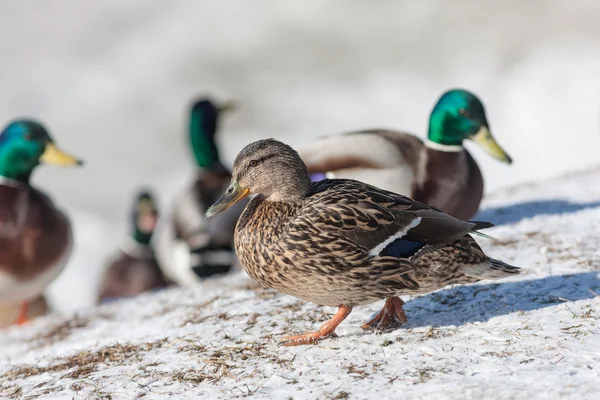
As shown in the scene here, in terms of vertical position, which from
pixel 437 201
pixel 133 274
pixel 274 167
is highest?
pixel 274 167

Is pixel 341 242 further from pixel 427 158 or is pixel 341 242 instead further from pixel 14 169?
pixel 14 169

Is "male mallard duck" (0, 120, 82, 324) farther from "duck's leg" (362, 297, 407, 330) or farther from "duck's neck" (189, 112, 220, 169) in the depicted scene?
"duck's leg" (362, 297, 407, 330)

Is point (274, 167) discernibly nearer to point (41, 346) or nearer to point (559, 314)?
point (559, 314)

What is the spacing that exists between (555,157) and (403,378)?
18.9 m

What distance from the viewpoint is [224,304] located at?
4.83 meters

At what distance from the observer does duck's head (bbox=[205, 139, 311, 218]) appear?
3691mm

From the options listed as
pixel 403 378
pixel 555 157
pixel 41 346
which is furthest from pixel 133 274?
pixel 555 157

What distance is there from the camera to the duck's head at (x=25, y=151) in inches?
258

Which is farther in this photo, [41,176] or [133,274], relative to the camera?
[41,176]

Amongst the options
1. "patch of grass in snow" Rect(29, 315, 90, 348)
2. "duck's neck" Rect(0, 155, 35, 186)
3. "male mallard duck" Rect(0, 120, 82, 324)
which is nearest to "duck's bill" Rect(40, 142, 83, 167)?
"male mallard duck" Rect(0, 120, 82, 324)

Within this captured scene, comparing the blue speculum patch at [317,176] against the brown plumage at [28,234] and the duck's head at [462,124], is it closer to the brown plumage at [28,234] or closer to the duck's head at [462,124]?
the duck's head at [462,124]

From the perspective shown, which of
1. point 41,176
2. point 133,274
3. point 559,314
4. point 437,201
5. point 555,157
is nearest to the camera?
point 559,314

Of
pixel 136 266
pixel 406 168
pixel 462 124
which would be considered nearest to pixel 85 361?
pixel 406 168

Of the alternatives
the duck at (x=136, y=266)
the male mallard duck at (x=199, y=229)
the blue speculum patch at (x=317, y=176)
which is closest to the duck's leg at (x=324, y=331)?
the blue speculum patch at (x=317, y=176)
